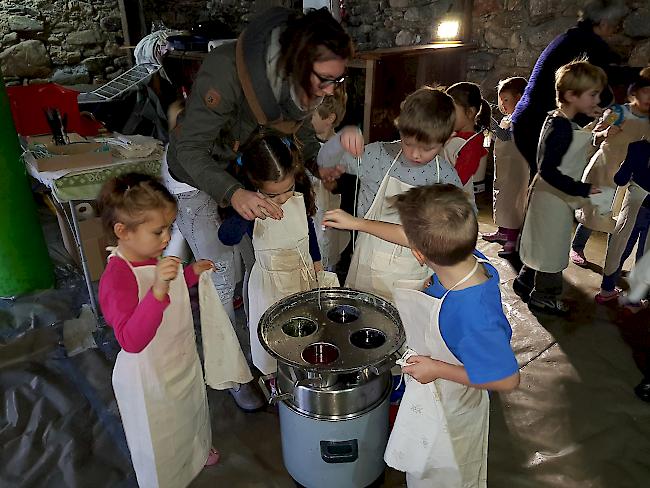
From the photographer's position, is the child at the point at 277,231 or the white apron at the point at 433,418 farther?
the child at the point at 277,231

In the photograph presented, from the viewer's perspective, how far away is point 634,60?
153 inches

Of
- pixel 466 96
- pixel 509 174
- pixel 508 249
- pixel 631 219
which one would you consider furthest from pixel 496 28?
pixel 631 219

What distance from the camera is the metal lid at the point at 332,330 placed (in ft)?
5.12

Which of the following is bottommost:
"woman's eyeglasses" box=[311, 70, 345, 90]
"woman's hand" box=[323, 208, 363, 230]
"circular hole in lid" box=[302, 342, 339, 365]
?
"circular hole in lid" box=[302, 342, 339, 365]

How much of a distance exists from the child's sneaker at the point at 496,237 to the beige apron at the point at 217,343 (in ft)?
8.53

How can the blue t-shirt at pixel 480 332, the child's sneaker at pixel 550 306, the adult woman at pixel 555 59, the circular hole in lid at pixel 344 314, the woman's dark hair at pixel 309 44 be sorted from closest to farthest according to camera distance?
the blue t-shirt at pixel 480 332
the woman's dark hair at pixel 309 44
the circular hole in lid at pixel 344 314
the child's sneaker at pixel 550 306
the adult woman at pixel 555 59

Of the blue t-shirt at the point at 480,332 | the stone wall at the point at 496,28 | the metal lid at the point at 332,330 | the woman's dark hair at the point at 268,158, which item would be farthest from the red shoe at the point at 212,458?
the stone wall at the point at 496,28

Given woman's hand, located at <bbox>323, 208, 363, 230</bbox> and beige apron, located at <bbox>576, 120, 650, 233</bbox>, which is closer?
woman's hand, located at <bbox>323, 208, 363, 230</bbox>

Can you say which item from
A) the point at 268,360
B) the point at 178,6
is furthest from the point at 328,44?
the point at 178,6

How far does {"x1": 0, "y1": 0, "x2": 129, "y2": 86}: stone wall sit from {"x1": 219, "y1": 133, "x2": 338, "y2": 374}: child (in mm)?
5432

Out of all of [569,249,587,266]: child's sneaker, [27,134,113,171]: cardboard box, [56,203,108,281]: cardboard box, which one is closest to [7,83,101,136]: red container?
[27,134,113,171]: cardboard box

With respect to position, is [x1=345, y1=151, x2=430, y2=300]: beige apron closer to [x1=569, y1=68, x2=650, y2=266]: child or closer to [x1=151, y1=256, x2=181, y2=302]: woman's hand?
[x1=151, y1=256, x2=181, y2=302]: woman's hand

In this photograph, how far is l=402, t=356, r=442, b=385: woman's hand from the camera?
134cm

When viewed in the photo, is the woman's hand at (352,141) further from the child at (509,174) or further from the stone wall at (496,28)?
the stone wall at (496,28)
